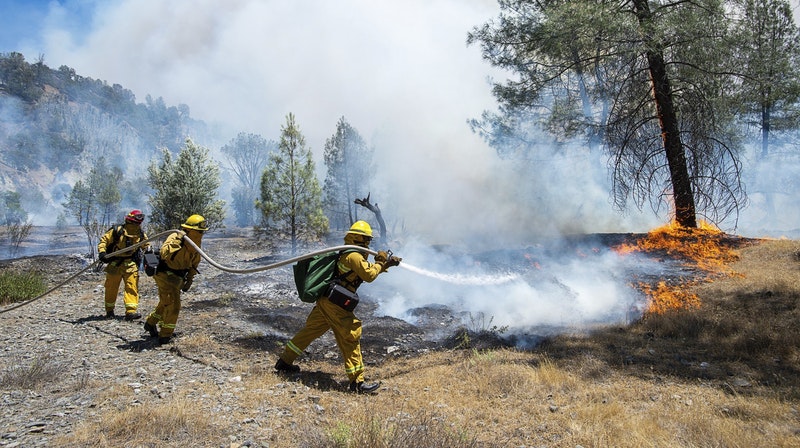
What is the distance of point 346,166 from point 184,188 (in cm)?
1396

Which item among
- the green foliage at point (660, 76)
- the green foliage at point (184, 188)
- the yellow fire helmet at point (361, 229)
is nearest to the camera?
the yellow fire helmet at point (361, 229)

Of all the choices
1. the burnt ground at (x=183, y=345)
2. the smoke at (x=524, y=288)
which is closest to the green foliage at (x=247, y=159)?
the burnt ground at (x=183, y=345)

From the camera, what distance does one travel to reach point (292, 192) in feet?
58.9

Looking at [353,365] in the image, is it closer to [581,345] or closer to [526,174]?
[581,345]

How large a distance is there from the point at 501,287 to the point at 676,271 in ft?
11.0

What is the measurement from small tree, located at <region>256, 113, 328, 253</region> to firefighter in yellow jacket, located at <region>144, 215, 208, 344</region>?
12.0 metres

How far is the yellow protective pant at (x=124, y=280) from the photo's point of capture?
715 centimetres

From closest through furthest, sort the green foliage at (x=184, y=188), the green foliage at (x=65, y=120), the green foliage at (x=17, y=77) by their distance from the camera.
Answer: the green foliage at (x=184, y=188)
the green foliage at (x=65, y=120)
the green foliage at (x=17, y=77)

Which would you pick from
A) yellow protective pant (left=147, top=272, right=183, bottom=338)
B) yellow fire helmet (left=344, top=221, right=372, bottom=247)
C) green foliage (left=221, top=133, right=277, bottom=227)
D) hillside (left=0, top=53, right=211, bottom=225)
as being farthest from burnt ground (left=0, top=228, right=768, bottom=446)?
A: green foliage (left=221, top=133, right=277, bottom=227)

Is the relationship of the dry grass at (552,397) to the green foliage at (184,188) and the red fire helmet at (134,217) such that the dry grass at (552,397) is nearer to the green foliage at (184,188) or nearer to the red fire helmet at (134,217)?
the red fire helmet at (134,217)

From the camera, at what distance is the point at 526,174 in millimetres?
18828

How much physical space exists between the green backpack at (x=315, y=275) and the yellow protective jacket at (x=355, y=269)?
9cm

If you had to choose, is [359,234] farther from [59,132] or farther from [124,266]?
[59,132]

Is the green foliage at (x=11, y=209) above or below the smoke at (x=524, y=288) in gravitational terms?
above
